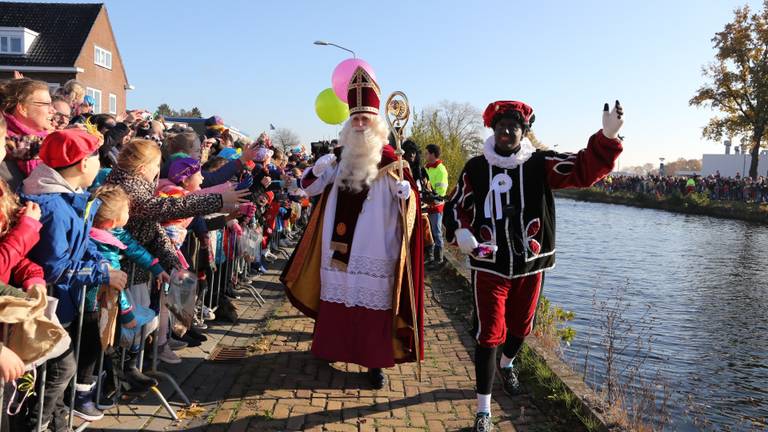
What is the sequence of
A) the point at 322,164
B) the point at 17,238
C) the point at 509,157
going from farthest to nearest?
the point at 322,164
the point at 509,157
the point at 17,238

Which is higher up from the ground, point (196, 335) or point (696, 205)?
point (696, 205)

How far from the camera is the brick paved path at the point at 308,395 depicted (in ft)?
12.7

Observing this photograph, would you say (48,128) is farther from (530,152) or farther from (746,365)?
(746,365)

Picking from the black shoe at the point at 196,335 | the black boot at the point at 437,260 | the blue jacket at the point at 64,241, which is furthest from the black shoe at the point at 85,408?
the black boot at the point at 437,260

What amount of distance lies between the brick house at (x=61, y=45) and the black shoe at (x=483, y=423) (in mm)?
31866

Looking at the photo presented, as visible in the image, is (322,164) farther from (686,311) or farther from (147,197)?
(686,311)

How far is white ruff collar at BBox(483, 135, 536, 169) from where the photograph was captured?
4.23 metres

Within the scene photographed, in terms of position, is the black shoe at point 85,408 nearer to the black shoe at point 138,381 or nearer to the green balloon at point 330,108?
the black shoe at point 138,381

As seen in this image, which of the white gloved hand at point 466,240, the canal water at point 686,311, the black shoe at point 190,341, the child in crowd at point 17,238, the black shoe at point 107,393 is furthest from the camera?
the canal water at point 686,311

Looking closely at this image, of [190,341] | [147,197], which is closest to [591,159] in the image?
[147,197]

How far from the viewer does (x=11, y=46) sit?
1258 inches

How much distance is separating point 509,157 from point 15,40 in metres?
35.0

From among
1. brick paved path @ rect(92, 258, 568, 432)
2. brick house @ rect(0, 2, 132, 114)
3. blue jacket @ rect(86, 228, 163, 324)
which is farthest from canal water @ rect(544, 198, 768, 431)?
brick house @ rect(0, 2, 132, 114)

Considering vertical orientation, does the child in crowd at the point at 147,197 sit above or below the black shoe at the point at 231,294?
above
